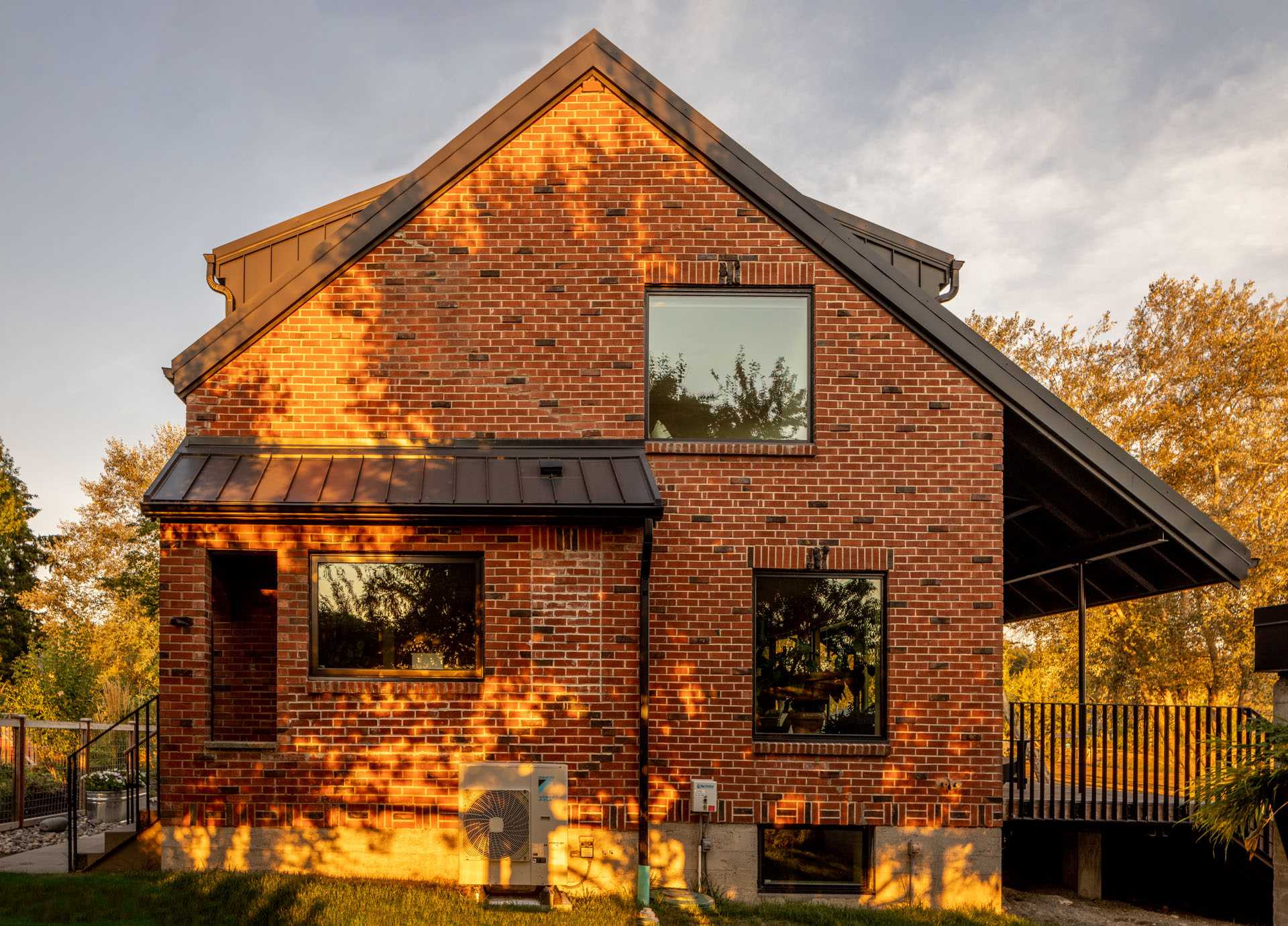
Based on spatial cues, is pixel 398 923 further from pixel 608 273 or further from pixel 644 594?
pixel 608 273

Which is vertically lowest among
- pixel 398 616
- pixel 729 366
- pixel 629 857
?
pixel 629 857

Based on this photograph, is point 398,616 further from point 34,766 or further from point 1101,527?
point 34,766

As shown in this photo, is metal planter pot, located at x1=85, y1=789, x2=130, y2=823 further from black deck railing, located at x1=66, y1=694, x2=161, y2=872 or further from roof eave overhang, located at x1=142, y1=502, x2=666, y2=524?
roof eave overhang, located at x1=142, y1=502, x2=666, y2=524

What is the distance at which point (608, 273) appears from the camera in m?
9.02

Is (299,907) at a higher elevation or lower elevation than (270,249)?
lower

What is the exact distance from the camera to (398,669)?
8477 millimetres

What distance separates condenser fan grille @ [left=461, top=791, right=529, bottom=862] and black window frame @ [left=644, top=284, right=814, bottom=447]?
11.4 ft

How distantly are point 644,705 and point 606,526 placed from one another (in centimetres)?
163

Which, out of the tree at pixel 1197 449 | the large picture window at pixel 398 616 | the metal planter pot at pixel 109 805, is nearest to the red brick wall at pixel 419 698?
the large picture window at pixel 398 616

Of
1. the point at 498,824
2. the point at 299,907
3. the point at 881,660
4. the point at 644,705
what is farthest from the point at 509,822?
the point at 881,660

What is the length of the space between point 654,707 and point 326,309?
4.85 m

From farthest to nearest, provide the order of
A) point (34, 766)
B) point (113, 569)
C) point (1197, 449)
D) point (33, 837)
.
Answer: point (113, 569) → point (1197, 449) → point (34, 766) → point (33, 837)

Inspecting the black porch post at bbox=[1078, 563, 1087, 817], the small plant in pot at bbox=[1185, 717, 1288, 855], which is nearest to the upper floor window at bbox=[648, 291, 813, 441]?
the black porch post at bbox=[1078, 563, 1087, 817]

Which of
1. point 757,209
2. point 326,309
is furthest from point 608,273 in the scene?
point 326,309
